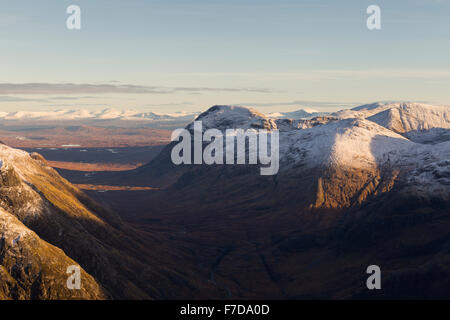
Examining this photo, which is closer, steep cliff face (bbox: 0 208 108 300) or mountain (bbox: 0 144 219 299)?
steep cliff face (bbox: 0 208 108 300)

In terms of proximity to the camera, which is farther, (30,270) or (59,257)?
(59,257)

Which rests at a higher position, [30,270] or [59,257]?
[59,257]

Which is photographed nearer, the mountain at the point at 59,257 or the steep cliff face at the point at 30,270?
the steep cliff face at the point at 30,270

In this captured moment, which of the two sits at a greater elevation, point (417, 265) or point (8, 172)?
point (8, 172)
